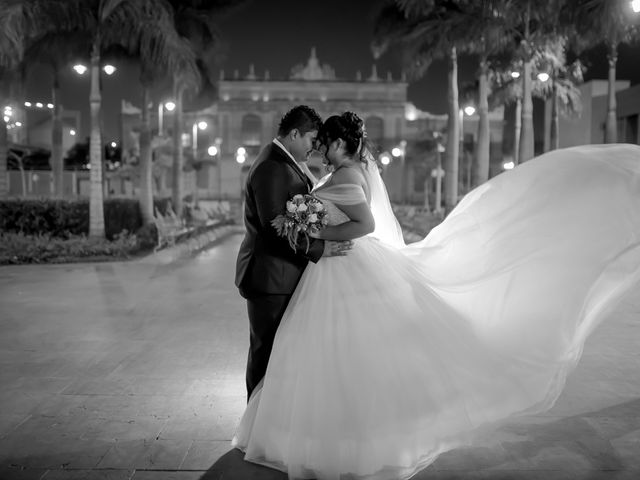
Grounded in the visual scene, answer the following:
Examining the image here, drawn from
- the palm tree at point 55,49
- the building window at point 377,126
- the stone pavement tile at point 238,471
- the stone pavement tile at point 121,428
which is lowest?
the stone pavement tile at point 238,471

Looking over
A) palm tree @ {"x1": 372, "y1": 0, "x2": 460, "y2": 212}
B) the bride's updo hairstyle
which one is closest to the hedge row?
palm tree @ {"x1": 372, "y1": 0, "x2": 460, "y2": 212}

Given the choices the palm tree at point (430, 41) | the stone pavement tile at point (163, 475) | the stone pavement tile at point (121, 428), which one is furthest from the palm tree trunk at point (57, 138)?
the stone pavement tile at point (163, 475)

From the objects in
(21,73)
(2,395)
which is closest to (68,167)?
(21,73)

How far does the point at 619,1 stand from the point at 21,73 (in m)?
17.4

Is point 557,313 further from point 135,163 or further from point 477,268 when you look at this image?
point 135,163

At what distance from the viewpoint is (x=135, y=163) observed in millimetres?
45594

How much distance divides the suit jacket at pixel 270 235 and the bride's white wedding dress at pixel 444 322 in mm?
128

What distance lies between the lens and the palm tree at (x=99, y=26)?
16.7m

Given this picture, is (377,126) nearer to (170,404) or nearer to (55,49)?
(55,49)

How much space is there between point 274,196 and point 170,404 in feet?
7.20

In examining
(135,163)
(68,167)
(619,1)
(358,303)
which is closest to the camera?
(358,303)

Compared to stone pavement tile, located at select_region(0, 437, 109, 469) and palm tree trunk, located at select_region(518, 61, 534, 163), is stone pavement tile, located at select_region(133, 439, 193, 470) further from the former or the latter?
palm tree trunk, located at select_region(518, 61, 534, 163)

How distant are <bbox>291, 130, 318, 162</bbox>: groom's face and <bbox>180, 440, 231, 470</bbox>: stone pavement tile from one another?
74.9 inches

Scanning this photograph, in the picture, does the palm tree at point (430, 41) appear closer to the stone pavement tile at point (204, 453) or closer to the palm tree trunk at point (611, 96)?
the palm tree trunk at point (611, 96)
